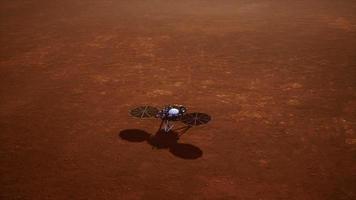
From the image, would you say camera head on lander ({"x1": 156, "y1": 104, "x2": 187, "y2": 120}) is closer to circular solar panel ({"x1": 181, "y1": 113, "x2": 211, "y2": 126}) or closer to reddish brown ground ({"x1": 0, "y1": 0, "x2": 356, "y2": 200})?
circular solar panel ({"x1": 181, "y1": 113, "x2": 211, "y2": 126})

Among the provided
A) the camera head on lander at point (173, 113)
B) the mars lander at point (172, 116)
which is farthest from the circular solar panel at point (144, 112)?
the camera head on lander at point (173, 113)

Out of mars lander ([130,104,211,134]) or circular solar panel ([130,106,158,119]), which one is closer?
mars lander ([130,104,211,134])

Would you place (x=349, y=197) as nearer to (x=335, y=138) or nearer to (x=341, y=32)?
(x=335, y=138)

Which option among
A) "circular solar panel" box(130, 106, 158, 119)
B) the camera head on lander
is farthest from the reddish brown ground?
the camera head on lander

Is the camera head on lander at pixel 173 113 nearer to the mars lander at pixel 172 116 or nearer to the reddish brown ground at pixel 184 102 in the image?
the mars lander at pixel 172 116

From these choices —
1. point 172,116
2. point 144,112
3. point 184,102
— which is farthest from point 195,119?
point 144,112

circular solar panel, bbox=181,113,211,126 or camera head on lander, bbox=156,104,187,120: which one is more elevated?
camera head on lander, bbox=156,104,187,120
